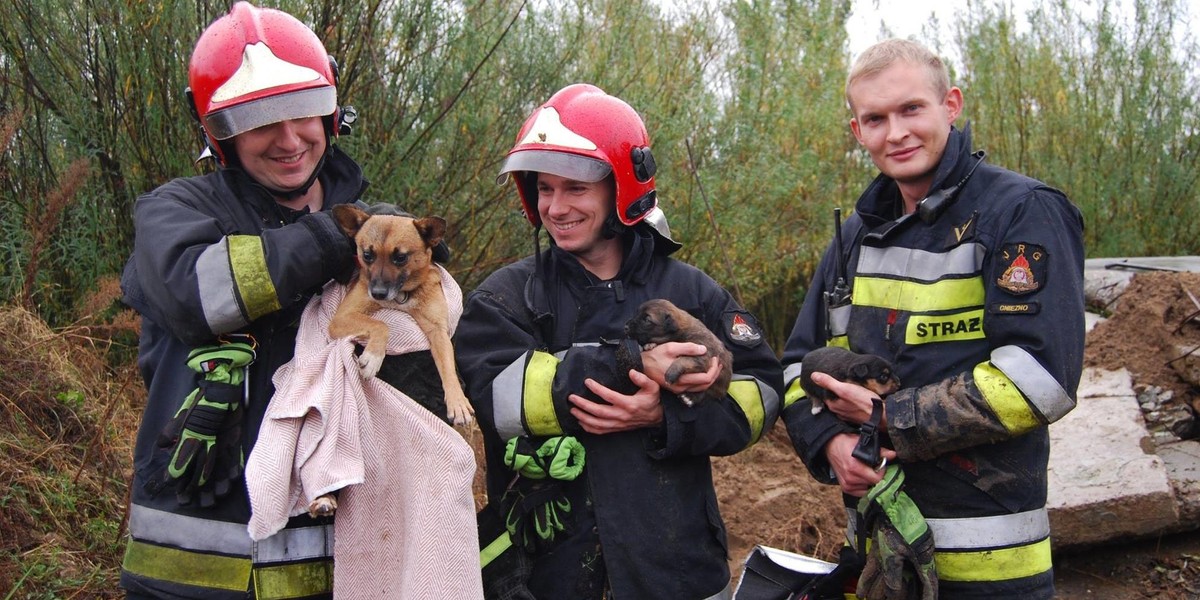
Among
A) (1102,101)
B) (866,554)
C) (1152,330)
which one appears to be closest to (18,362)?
(866,554)

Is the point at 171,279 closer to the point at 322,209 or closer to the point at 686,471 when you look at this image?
the point at 322,209

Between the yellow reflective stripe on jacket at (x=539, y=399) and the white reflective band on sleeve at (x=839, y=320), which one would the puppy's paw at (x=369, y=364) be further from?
the white reflective band on sleeve at (x=839, y=320)

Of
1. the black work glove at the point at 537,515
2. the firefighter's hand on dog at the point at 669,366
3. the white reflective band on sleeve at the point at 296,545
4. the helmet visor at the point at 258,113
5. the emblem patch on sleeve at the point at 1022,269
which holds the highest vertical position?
the helmet visor at the point at 258,113

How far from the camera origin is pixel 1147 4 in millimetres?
10406

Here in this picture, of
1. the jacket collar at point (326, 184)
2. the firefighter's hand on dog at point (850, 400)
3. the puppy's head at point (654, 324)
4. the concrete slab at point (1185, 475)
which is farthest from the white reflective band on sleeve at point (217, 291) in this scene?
the concrete slab at point (1185, 475)

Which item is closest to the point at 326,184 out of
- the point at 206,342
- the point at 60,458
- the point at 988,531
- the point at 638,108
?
the point at 206,342

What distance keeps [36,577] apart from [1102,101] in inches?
443

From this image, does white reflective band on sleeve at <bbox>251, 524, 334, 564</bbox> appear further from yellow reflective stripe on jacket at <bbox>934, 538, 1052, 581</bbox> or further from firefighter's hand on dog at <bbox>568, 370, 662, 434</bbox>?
yellow reflective stripe on jacket at <bbox>934, 538, 1052, 581</bbox>

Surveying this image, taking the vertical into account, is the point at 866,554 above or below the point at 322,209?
below

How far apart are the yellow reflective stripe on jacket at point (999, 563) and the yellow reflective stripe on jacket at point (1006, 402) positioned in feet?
1.33

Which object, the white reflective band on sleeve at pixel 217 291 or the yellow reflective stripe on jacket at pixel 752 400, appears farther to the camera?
the yellow reflective stripe on jacket at pixel 752 400

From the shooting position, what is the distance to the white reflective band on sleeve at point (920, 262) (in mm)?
3016

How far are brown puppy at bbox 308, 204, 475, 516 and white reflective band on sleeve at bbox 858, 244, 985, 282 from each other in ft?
5.03

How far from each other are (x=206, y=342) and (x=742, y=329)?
6.01 ft
